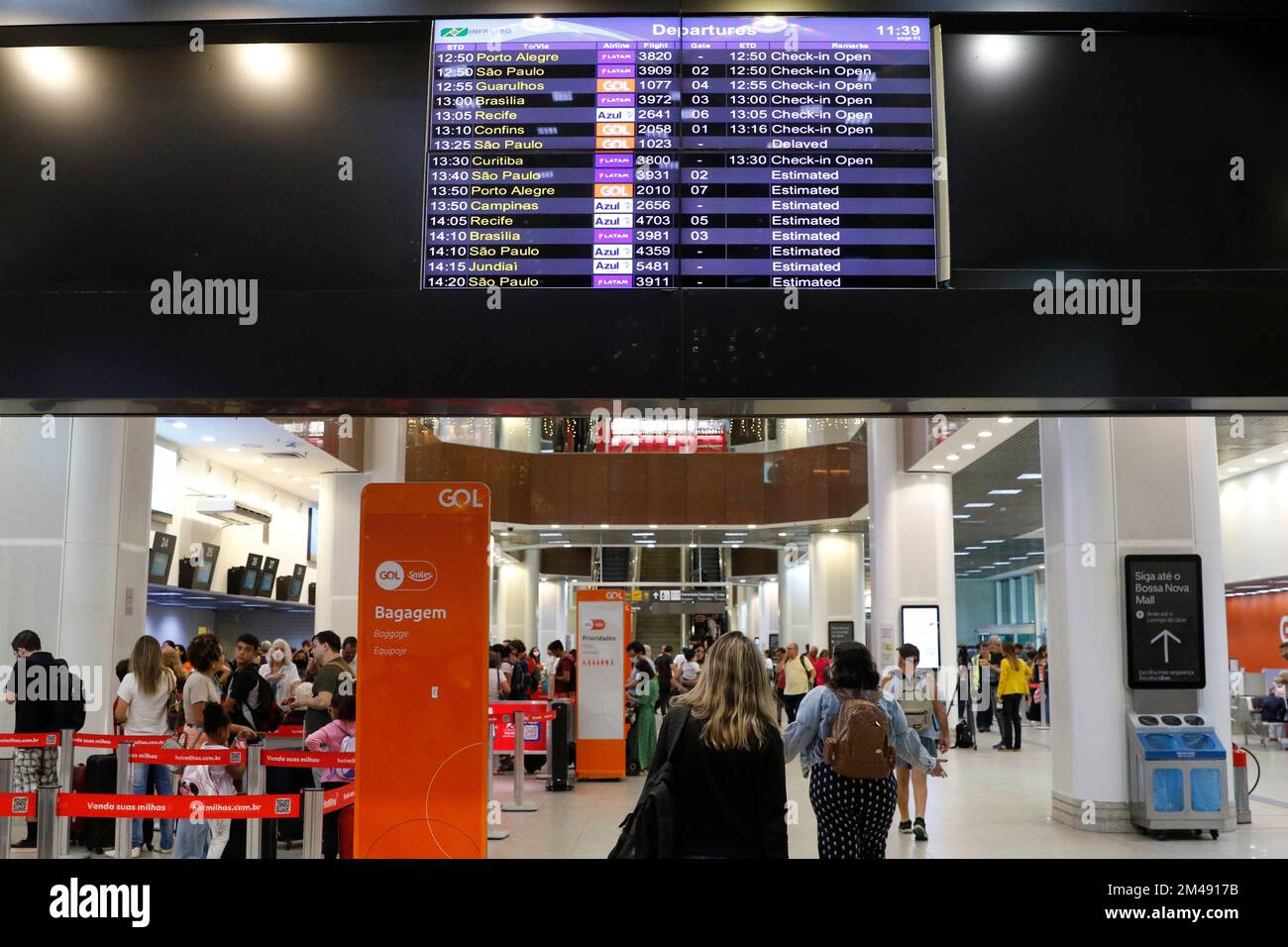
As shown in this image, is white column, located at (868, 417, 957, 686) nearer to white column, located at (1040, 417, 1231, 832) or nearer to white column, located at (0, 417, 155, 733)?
white column, located at (1040, 417, 1231, 832)

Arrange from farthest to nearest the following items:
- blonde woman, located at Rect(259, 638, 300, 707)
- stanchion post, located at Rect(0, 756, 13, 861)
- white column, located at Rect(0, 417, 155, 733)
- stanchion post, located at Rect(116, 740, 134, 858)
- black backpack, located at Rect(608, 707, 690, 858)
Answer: blonde woman, located at Rect(259, 638, 300, 707) < white column, located at Rect(0, 417, 155, 733) < stanchion post, located at Rect(116, 740, 134, 858) < stanchion post, located at Rect(0, 756, 13, 861) < black backpack, located at Rect(608, 707, 690, 858)

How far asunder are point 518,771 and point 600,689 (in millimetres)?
2338

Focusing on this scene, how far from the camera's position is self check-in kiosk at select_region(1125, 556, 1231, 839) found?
9117 mm

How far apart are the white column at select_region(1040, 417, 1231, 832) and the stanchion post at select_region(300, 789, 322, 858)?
669 centimetres

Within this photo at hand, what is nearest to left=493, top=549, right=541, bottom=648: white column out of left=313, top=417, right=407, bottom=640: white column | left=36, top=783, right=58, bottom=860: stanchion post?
left=313, top=417, right=407, bottom=640: white column

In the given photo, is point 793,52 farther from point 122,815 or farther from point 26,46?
point 122,815

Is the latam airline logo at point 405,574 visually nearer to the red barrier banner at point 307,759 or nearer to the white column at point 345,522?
the red barrier banner at point 307,759

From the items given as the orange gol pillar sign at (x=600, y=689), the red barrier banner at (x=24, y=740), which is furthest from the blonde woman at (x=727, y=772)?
the orange gol pillar sign at (x=600, y=689)

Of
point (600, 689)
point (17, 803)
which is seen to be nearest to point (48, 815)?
point (17, 803)

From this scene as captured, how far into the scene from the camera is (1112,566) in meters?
9.70

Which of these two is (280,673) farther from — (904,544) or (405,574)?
(904,544)

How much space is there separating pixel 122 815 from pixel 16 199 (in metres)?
3.75

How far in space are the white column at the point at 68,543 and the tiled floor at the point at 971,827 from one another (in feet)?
13.2

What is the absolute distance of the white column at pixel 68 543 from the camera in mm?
9828
